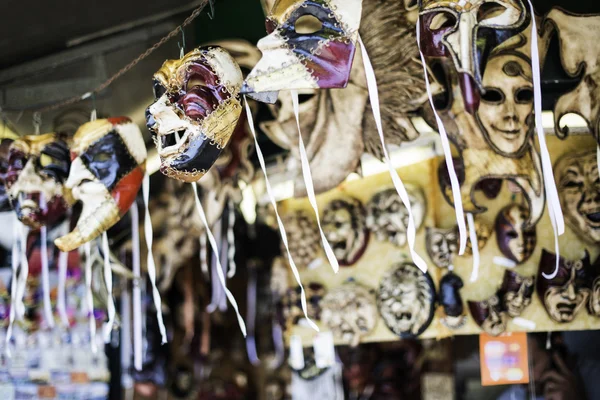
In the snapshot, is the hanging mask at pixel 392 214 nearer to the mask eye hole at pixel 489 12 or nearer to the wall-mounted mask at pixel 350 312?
the wall-mounted mask at pixel 350 312

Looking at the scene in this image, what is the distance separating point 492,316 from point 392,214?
1.88 feet

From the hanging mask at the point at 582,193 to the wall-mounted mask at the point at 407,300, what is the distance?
595 millimetres

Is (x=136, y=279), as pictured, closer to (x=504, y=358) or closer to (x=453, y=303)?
(x=453, y=303)

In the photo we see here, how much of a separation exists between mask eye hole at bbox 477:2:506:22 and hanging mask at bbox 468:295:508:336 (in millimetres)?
1316

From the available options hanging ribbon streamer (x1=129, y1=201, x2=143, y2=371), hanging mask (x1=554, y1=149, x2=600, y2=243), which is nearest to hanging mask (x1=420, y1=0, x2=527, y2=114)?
hanging mask (x1=554, y1=149, x2=600, y2=243)

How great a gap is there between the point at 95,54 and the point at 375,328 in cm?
192

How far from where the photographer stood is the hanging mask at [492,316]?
9.52 ft

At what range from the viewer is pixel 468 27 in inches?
72.9

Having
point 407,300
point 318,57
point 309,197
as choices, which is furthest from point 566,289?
point 318,57

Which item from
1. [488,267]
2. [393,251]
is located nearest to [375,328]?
[393,251]

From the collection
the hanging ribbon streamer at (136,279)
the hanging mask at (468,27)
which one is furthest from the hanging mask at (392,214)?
the hanging mask at (468,27)

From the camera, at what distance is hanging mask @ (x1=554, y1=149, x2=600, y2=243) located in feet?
8.93

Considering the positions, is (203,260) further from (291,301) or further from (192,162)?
(192,162)

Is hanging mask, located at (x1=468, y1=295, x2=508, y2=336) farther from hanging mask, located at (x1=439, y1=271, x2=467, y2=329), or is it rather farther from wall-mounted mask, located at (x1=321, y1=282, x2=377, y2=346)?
wall-mounted mask, located at (x1=321, y1=282, x2=377, y2=346)
